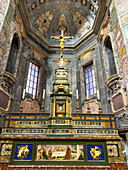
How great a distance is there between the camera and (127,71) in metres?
6.12

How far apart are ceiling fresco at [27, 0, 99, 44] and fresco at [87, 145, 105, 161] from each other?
424 inches

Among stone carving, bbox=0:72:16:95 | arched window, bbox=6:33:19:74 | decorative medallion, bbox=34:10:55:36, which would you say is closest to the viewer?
stone carving, bbox=0:72:16:95

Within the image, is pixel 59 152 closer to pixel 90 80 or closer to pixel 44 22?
pixel 90 80

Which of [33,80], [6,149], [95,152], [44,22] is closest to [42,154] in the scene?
[6,149]

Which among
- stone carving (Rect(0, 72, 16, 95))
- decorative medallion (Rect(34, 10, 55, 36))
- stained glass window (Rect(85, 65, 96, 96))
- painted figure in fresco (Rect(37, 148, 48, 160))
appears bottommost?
painted figure in fresco (Rect(37, 148, 48, 160))

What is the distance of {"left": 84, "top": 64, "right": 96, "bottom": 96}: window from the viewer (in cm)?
1079

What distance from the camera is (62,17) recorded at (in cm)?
1480

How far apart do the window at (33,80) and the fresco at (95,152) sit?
24.6 ft

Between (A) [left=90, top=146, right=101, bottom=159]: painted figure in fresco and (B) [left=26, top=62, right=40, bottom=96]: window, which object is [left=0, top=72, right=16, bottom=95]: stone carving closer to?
(B) [left=26, top=62, right=40, bottom=96]: window

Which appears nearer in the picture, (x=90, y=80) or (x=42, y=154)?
(x=42, y=154)

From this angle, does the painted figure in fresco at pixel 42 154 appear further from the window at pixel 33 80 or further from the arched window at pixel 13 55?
the window at pixel 33 80

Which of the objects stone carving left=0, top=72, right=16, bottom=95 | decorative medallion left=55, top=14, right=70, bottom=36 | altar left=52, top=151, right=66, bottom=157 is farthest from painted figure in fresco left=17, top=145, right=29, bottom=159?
decorative medallion left=55, top=14, right=70, bottom=36

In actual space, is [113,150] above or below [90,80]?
below

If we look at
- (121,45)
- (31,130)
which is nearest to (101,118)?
(31,130)
